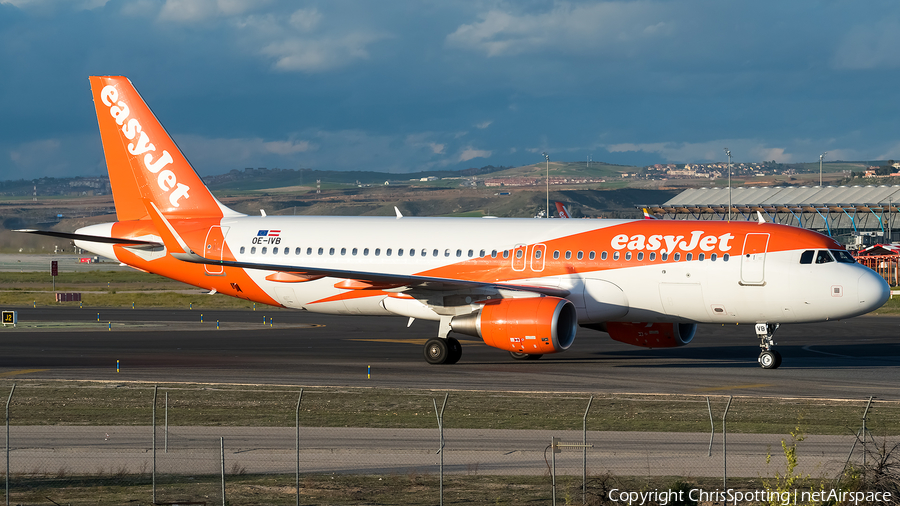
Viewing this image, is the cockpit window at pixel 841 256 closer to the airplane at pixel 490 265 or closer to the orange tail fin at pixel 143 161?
the airplane at pixel 490 265

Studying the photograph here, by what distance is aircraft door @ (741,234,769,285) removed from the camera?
30797mm

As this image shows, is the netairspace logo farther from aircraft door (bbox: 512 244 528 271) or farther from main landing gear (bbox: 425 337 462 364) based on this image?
aircraft door (bbox: 512 244 528 271)

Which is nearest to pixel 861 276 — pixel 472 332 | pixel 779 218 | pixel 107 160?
pixel 472 332

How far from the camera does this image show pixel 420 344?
40.1 meters

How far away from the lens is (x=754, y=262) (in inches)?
1217

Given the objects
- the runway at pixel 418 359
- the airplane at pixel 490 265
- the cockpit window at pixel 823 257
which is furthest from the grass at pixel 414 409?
the cockpit window at pixel 823 257

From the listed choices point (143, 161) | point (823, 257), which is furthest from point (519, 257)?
point (143, 161)

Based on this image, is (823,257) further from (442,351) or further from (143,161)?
(143,161)

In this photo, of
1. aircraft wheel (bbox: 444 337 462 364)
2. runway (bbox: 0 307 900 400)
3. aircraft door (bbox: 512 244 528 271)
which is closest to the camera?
runway (bbox: 0 307 900 400)

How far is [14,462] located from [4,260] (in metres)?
131

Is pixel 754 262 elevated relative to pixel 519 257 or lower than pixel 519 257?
lower

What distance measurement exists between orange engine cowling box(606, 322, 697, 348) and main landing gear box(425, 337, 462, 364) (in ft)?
18.0

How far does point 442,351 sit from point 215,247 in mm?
10196

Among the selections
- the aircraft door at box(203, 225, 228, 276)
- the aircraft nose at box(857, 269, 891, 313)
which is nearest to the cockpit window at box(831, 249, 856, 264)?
the aircraft nose at box(857, 269, 891, 313)
